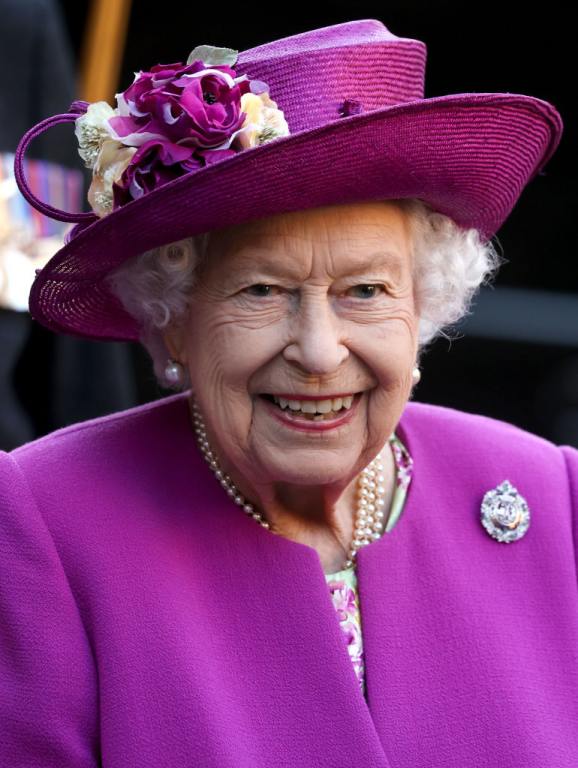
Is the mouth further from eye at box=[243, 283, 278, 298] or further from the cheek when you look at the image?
eye at box=[243, 283, 278, 298]

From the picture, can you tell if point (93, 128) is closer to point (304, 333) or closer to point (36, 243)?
point (304, 333)

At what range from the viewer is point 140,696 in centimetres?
258

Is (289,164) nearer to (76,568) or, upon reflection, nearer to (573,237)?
(76,568)

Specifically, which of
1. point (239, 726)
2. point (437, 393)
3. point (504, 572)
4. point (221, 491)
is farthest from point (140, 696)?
point (437, 393)

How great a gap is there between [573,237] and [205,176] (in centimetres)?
484

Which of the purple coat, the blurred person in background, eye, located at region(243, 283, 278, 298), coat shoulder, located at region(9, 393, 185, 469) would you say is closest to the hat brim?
eye, located at region(243, 283, 278, 298)

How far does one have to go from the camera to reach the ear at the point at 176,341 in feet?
9.18

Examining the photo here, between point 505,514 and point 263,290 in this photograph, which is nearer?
point 263,290

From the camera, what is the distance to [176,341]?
9.26 ft

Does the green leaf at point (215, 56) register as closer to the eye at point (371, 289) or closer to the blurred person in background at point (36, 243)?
the eye at point (371, 289)

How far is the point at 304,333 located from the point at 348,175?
0.95 ft

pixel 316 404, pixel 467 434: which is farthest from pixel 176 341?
pixel 467 434

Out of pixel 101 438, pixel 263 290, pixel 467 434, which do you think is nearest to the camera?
pixel 263 290

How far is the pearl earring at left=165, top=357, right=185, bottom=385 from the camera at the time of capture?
2.85 meters
